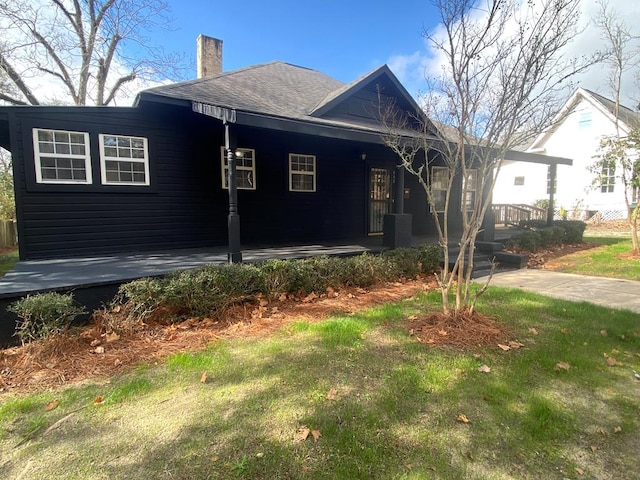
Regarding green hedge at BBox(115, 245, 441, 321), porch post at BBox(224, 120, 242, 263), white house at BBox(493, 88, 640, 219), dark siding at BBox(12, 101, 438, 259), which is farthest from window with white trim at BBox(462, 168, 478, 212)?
white house at BBox(493, 88, 640, 219)

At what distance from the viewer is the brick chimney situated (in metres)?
12.1

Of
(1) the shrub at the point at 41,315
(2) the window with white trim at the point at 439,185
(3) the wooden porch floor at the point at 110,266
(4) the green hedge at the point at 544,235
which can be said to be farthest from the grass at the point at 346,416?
(2) the window with white trim at the point at 439,185

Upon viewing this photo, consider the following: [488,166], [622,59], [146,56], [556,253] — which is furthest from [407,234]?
[146,56]

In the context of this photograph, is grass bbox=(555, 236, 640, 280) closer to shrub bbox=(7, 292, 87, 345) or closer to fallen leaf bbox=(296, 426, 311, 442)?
fallen leaf bbox=(296, 426, 311, 442)

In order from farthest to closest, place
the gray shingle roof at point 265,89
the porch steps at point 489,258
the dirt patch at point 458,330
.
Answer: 1. the porch steps at point 489,258
2. the gray shingle roof at point 265,89
3. the dirt patch at point 458,330

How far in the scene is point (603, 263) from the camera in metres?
7.96

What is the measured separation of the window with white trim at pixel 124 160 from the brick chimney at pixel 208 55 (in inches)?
264

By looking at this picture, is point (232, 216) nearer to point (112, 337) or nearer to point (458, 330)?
point (112, 337)

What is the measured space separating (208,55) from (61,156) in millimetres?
8131

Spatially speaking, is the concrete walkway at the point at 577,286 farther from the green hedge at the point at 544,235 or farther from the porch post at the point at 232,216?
the porch post at the point at 232,216

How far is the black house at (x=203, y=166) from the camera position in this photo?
5.83 metres

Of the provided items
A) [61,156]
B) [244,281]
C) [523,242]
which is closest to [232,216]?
[244,281]

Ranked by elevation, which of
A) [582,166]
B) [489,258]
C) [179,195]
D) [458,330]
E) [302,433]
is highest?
[582,166]

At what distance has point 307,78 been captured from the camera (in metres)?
11.0
